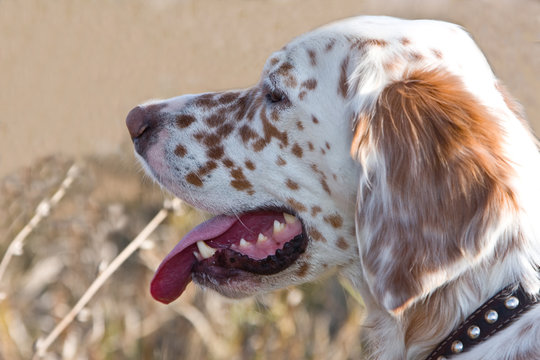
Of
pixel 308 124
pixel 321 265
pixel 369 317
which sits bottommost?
pixel 369 317

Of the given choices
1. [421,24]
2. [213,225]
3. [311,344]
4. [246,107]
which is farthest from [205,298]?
[421,24]

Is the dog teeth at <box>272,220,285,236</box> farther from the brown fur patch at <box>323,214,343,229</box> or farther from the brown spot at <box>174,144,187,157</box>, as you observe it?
the brown spot at <box>174,144,187,157</box>

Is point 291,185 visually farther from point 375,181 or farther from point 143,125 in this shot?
point 143,125

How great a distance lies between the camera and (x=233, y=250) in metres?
2.16

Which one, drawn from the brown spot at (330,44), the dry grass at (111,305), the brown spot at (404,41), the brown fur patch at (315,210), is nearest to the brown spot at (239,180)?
the brown fur patch at (315,210)

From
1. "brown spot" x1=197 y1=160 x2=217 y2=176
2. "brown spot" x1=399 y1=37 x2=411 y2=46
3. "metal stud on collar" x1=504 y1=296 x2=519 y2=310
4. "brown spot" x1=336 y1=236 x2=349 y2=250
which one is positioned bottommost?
"brown spot" x1=336 y1=236 x2=349 y2=250

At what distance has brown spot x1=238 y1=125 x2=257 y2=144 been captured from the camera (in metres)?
2.10

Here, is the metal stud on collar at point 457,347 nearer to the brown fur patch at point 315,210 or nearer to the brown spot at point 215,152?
the brown fur patch at point 315,210

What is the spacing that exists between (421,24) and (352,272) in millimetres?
709

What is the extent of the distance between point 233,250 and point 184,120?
0.43 metres

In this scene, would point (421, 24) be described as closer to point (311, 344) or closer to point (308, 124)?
point (308, 124)

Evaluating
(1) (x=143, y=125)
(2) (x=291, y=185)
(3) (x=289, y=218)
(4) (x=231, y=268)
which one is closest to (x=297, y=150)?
(2) (x=291, y=185)

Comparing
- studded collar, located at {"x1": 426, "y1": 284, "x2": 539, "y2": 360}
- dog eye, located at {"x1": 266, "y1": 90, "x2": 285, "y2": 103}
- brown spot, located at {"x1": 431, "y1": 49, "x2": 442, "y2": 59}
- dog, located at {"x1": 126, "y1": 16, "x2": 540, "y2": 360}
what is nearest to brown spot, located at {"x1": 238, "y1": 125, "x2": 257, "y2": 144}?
dog, located at {"x1": 126, "y1": 16, "x2": 540, "y2": 360}

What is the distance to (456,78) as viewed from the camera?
5.87ft
